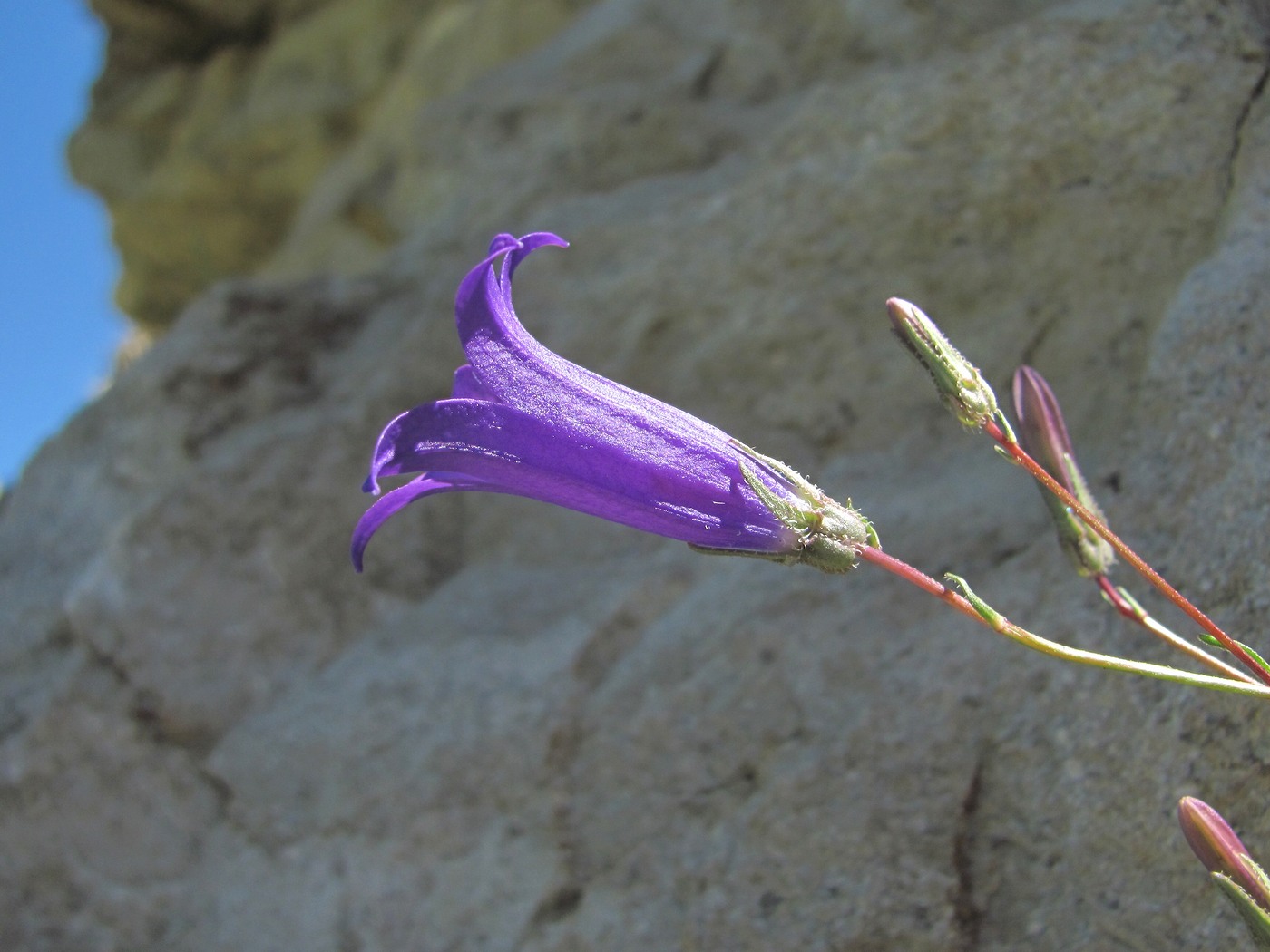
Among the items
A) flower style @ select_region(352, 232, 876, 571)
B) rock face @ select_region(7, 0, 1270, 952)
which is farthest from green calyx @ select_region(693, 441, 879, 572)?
rock face @ select_region(7, 0, 1270, 952)

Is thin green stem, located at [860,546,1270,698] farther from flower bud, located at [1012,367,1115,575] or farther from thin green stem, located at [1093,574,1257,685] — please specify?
flower bud, located at [1012,367,1115,575]

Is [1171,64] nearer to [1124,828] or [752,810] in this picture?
[1124,828]

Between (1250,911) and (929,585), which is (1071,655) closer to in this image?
(929,585)

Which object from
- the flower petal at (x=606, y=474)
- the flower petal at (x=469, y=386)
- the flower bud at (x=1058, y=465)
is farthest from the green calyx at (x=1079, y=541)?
the flower petal at (x=469, y=386)

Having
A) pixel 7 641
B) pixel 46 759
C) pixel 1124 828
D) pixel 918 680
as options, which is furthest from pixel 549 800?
pixel 7 641

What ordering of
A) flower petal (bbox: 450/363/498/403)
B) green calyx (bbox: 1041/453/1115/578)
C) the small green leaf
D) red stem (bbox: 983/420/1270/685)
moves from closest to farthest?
the small green leaf, red stem (bbox: 983/420/1270/685), flower petal (bbox: 450/363/498/403), green calyx (bbox: 1041/453/1115/578)

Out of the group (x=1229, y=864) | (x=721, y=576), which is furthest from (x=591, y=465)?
(x=721, y=576)

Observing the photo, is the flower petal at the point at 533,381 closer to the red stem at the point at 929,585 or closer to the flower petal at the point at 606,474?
the flower petal at the point at 606,474
